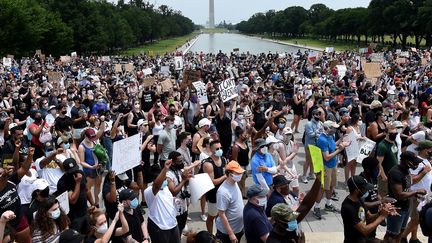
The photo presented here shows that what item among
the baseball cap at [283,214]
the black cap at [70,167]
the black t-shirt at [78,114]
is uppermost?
the baseball cap at [283,214]

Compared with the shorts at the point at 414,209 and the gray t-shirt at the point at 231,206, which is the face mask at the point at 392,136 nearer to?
the shorts at the point at 414,209

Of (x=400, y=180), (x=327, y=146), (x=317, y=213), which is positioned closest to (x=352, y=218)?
(x=400, y=180)

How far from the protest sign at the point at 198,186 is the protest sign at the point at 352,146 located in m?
3.65

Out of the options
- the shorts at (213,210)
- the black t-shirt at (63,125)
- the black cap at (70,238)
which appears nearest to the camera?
the black cap at (70,238)

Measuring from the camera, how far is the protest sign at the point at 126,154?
285 inches

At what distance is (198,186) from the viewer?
700 cm

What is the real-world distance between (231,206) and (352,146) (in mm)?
3956

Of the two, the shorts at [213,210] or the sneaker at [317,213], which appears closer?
the shorts at [213,210]

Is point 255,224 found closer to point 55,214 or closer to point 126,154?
point 55,214

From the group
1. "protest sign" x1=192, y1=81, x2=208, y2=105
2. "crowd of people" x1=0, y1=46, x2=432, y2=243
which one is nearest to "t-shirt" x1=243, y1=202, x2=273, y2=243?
"crowd of people" x1=0, y1=46, x2=432, y2=243

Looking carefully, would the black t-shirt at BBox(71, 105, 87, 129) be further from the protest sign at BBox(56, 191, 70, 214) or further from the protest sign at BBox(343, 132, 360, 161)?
the protest sign at BBox(343, 132, 360, 161)

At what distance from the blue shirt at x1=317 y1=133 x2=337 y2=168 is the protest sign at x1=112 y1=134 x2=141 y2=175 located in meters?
3.51

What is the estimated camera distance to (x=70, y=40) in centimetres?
7038

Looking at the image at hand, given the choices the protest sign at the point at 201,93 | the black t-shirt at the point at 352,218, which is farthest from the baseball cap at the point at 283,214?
the protest sign at the point at 201,93
